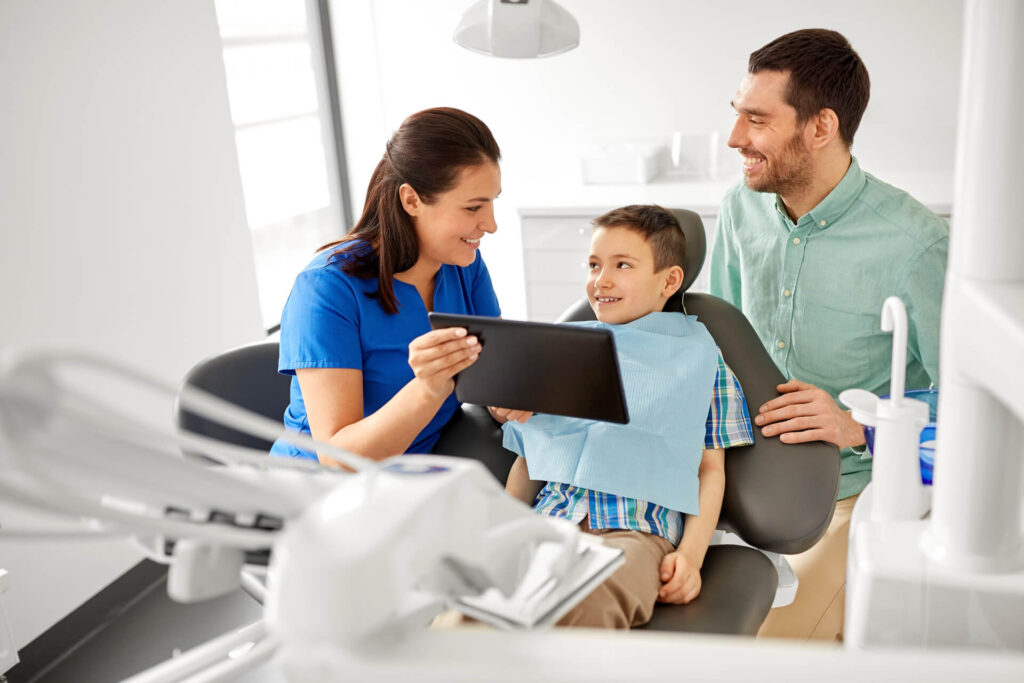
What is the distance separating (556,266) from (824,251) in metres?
1.69

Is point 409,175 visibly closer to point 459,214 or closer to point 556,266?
point 459,214

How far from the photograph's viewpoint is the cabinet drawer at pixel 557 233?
11.0 ft

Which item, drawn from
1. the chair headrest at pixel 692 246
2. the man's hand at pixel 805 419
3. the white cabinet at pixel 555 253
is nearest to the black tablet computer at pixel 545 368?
the man's hand at pixel 805 419

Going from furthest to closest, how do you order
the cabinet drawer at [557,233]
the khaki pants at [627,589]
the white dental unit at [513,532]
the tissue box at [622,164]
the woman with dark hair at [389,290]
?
the tissue box at [622,164], the cabinet drawer at [557,233], the woman with dark hair at [389,290], the khaki pants at [627,589], the white dental unit at [513,532]

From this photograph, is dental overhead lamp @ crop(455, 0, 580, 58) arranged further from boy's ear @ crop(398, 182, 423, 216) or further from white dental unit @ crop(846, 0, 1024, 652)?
white dental unit @ crop(846, 0, 1024, 652)

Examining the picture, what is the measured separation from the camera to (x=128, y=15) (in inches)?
100

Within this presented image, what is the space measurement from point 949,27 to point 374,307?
2.64 metres

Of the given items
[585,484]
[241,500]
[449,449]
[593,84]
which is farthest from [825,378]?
[593,84]

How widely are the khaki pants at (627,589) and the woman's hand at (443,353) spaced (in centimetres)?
35

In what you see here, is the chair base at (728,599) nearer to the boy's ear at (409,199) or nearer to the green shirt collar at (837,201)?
the green shirt collar at (837,201)

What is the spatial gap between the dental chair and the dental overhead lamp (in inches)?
17.1

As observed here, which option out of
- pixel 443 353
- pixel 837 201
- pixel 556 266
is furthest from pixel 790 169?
pixel 556 266

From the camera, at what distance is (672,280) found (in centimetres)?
175

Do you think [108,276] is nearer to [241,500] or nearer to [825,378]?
[825,378]
